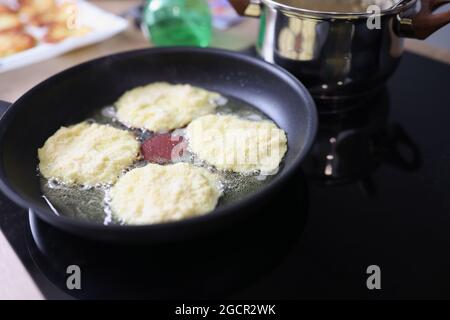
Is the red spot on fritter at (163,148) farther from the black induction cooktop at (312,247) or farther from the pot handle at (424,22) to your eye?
the pot handle at (424,22)

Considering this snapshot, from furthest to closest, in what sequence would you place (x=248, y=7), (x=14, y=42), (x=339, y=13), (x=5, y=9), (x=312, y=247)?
(x=5, y=9), (x=14, y=42), (x=248, y=7), (x=339, y=13), (x=312, y=247)

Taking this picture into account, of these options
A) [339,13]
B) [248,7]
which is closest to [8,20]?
[248,7]

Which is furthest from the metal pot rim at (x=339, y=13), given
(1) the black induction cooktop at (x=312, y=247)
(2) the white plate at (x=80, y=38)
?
(2) the white plate at (x=80, y=38)

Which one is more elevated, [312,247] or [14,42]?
[14,42]

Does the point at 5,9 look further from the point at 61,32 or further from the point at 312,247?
the point at 312,247

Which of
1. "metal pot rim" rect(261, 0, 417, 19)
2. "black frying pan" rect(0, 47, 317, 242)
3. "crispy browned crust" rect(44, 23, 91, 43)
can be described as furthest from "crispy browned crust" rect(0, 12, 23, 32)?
"metal pot rim" rect(261, 0, 417, 19)

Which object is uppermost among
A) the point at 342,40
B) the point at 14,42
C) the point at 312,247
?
the point at 342,40

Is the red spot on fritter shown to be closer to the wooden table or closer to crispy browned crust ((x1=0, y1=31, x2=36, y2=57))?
the wooden table
